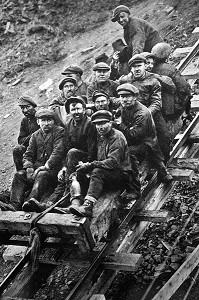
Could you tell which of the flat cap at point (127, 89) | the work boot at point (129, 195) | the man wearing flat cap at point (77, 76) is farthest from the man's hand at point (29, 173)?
the man wearing flat cap at point (77, 76)

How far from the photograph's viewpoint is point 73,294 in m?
5.87

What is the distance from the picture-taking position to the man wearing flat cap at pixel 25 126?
25.2 ft

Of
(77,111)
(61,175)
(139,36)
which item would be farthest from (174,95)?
(61,175)

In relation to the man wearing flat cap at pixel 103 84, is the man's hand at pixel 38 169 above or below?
below

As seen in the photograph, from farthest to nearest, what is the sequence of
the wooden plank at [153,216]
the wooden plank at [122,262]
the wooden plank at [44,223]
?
the wooden plank at [153,216]
the wooden plank at [122,262]
the wooden plank at [44,223]

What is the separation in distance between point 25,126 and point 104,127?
1.83 m

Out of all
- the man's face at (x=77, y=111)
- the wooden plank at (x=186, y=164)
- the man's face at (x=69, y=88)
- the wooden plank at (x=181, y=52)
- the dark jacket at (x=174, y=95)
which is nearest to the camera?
the man's face at (x=77, y=111)

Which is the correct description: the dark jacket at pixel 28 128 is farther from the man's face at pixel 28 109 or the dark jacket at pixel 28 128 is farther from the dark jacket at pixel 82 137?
the dark jacket at pixel 82 137

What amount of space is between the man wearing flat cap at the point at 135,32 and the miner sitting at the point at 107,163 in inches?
133

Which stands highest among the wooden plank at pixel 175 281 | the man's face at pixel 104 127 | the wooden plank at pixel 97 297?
the man's face at pixel 104 127

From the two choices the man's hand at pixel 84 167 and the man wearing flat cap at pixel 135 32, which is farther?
the man wearing flat cap at pixel 135 32

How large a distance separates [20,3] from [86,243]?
10332 mm

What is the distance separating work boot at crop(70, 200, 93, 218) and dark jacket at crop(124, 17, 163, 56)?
14.0 feet

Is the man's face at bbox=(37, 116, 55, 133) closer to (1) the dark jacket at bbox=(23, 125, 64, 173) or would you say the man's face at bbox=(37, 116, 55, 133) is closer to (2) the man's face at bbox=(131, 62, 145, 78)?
(1) the dark jacket at bbox=(23, 125, 64, 173)
